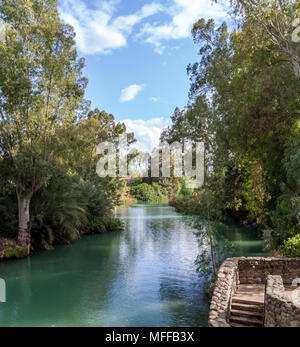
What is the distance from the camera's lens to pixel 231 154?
14156 mm

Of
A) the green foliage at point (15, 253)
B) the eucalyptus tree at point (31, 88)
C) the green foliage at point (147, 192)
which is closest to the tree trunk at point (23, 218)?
the eucalyptus tree at point (31, 88)

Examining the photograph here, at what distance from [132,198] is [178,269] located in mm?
39263

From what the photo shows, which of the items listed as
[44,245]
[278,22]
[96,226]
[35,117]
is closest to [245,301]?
[278,22]

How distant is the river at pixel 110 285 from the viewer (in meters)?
7.90

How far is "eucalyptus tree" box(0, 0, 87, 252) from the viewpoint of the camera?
42.0ft

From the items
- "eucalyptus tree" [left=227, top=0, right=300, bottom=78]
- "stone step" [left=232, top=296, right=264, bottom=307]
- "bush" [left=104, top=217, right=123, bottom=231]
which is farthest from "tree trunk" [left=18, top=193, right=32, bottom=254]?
"eucalyptus tree" [left=227, top=0, right=300, bottom=78]

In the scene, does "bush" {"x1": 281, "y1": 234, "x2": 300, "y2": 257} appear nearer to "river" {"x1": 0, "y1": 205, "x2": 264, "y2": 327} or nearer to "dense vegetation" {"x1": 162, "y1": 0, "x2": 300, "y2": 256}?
"dense vegetation" {"x1": 162, "y1": 0, "x2": 300, "y2": 256}

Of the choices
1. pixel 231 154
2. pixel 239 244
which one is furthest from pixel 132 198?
pixel 231 154

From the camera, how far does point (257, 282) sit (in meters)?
8.64

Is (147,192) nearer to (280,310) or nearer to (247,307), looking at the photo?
(247,307)

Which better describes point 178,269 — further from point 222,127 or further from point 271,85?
point 271,85

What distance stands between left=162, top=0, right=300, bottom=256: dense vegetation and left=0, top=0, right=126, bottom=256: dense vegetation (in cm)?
619

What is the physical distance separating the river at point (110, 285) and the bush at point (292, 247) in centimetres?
258
